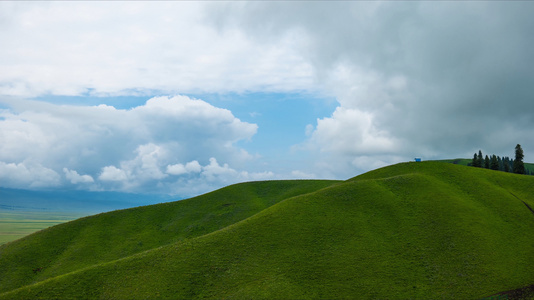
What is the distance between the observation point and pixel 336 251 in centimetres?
5219

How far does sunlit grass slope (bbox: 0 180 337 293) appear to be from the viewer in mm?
71188

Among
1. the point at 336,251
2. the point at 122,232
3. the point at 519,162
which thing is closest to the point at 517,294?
the point at 336,251

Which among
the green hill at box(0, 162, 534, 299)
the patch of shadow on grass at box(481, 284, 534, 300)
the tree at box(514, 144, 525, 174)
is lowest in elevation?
the patch of shadow on grass at box(481, 284, 534, 300)

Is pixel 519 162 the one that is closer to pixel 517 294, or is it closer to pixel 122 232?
pixel 517 294

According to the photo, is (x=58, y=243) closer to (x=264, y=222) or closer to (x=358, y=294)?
(x=264, y=222)

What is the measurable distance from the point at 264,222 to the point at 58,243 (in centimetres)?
5304

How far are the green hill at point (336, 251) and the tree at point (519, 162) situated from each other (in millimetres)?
52054

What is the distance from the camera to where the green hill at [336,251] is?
149 feet

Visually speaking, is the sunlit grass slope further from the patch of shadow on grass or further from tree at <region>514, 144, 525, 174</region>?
tree at <region>514, 144, 525, 174</region>

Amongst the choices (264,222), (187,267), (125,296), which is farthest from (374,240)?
(125,296)

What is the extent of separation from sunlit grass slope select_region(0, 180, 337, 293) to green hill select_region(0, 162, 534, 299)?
1.48ft

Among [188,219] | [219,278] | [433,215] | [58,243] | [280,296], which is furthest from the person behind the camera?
[188,219]

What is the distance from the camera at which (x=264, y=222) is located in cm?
6159

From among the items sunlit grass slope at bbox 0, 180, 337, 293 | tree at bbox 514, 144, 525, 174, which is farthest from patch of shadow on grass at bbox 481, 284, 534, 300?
tree at bbox 514, 144, 525, 174
